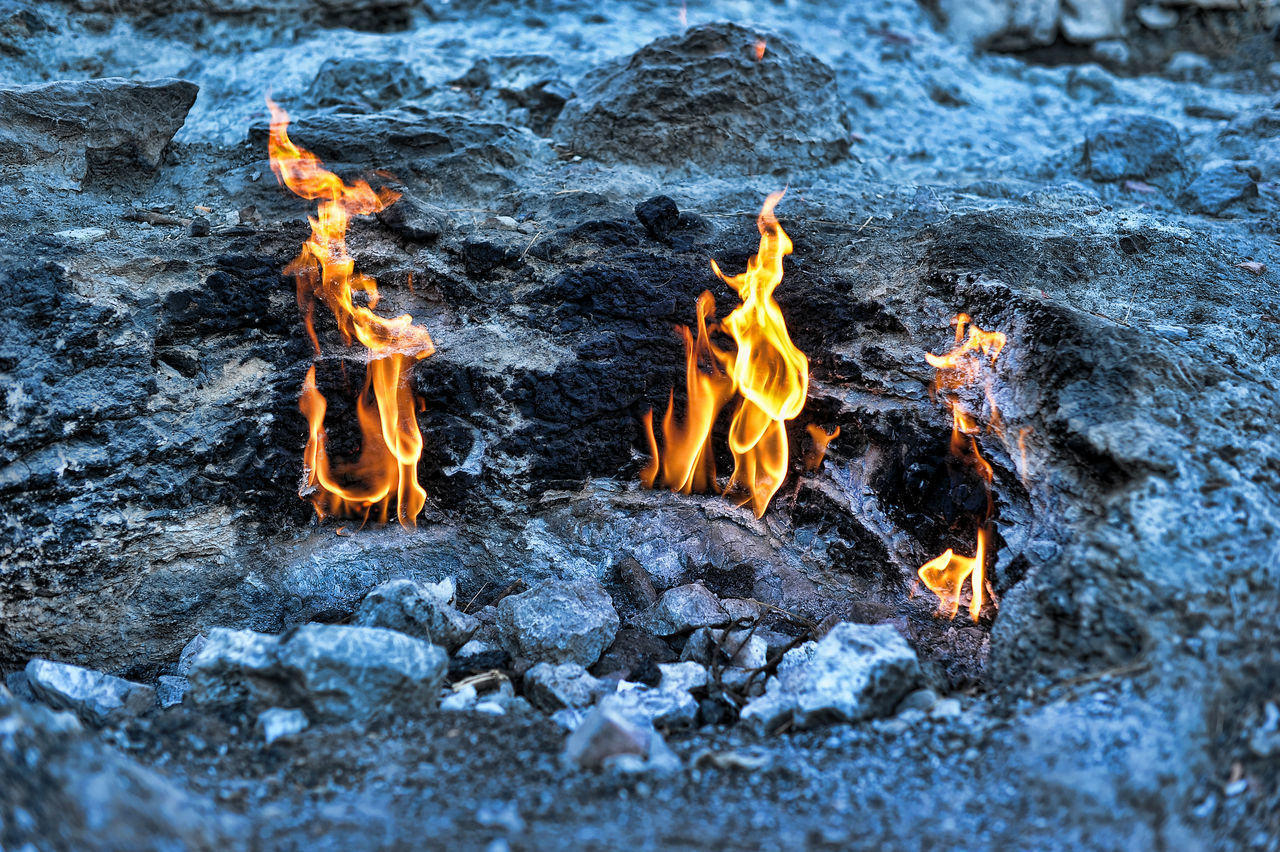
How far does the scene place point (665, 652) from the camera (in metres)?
2.96

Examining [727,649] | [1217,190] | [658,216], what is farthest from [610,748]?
[1217,190]

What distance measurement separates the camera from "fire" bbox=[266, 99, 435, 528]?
3342 millimetres

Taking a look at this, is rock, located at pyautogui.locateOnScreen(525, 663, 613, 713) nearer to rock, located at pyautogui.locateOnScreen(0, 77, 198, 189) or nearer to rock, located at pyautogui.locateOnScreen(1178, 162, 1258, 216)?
rock, located at pyautogui.locateOnScreen(0, 77, 198, 189)

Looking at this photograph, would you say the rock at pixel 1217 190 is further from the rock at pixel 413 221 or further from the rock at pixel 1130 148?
the rock at pixel 413 221

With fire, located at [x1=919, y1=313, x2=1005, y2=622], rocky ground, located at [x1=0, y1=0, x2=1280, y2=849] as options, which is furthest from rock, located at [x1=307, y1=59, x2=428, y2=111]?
fire, located at [x1=919, y1=313, x2=1005, y2=622]

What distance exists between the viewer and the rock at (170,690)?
2867 millimetres

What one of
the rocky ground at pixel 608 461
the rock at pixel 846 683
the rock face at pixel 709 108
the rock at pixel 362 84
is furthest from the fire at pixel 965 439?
the rock at pixel 362 84

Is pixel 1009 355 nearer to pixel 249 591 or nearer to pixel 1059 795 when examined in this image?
pixel 1059 795

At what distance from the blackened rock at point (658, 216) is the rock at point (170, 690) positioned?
252 centimetres

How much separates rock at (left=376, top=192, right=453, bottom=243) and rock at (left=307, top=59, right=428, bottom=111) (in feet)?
4.09

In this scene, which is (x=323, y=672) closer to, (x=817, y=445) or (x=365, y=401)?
(x=365, y=401)

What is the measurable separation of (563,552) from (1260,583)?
2.36m

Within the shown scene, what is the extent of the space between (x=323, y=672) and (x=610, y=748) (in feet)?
2.61

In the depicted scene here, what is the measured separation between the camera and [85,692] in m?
2.58
